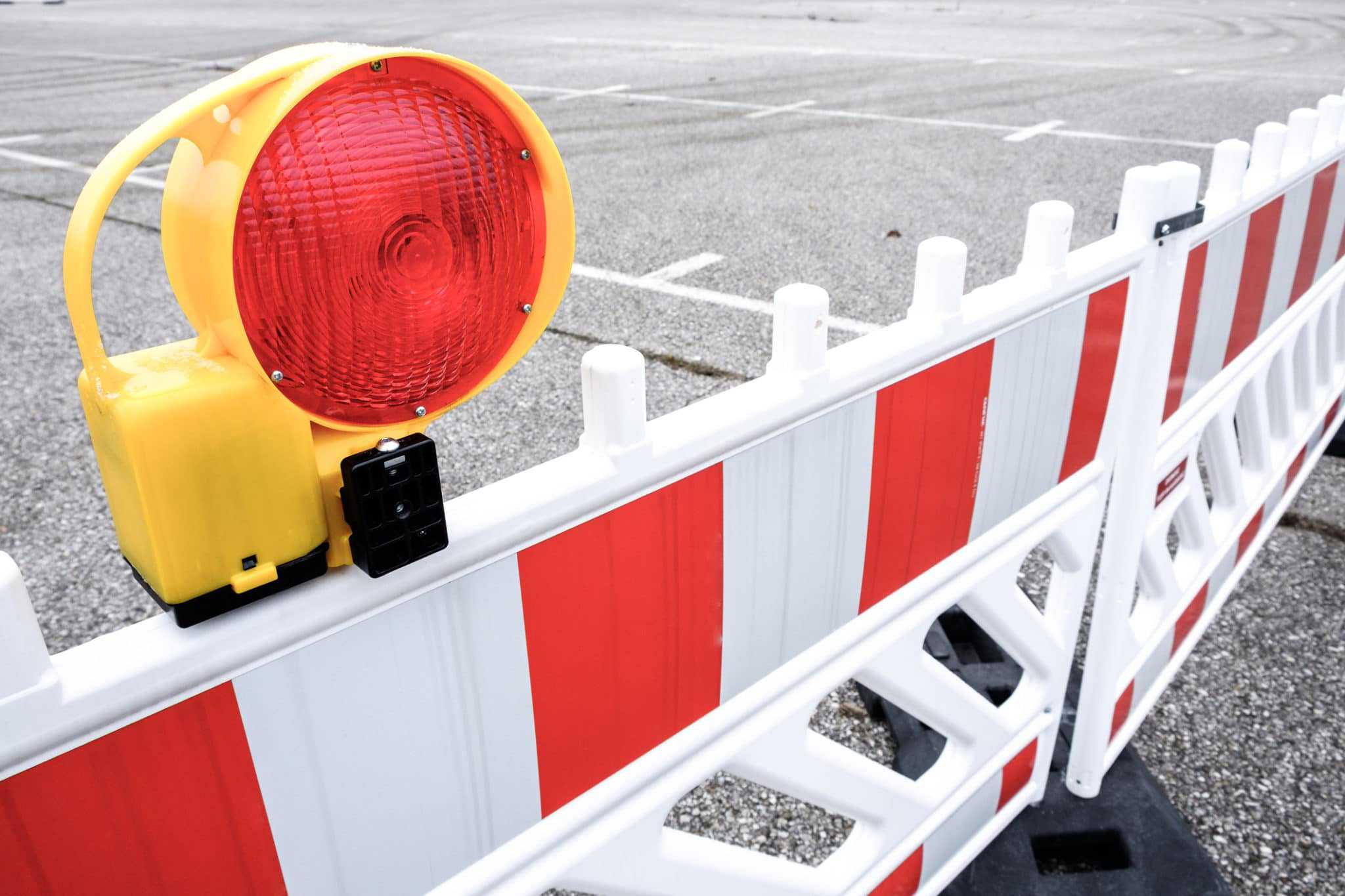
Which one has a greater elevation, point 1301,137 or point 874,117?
point 1301,137

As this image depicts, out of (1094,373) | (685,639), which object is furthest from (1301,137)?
(685,639)

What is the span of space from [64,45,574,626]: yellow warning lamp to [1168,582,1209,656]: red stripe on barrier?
2.04 m

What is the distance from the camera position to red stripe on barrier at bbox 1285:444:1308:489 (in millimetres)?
3035

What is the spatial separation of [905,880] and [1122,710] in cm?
70

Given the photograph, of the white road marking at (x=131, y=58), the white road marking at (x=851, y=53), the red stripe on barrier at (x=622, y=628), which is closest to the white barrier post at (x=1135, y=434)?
the red stripe on barrier at (x=622, y=628)

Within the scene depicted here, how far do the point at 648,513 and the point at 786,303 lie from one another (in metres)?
0.26

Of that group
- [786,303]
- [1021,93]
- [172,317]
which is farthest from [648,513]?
[1021,93]

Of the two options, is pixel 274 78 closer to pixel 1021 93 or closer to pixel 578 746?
pixel 578 746

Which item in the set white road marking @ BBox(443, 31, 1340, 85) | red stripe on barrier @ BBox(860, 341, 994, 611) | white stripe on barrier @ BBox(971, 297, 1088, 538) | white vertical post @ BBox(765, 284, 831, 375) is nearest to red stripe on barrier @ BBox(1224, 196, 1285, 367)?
white stripe on barrier @ BBox(971, 297, 1088, 538)

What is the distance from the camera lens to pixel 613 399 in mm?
935

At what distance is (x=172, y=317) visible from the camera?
4570 millimetres

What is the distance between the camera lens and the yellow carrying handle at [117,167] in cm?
65

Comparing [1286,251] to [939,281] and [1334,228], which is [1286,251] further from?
[939,281]

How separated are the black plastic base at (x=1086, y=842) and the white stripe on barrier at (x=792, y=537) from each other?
914 mm
